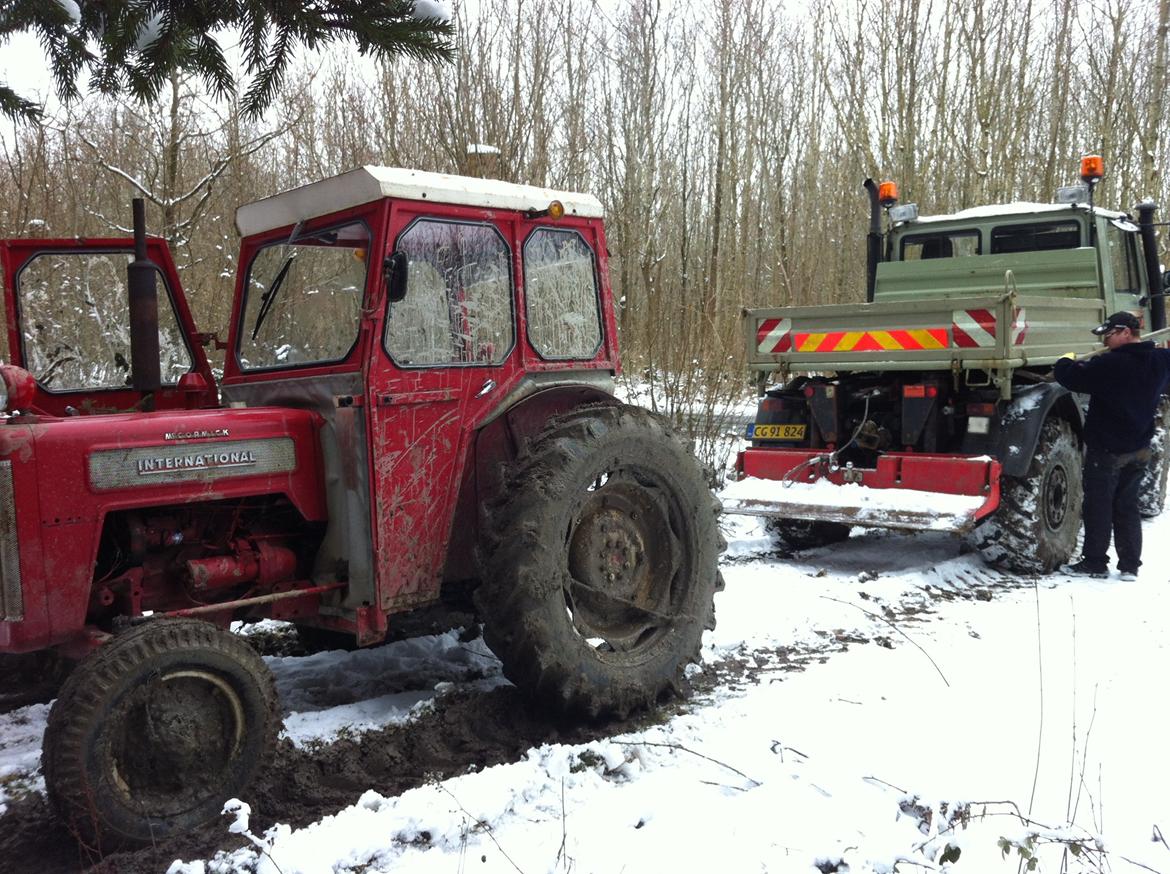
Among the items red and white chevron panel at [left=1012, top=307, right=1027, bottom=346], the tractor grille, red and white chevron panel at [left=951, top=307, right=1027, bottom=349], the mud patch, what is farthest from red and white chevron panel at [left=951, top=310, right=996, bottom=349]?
the tractor grille

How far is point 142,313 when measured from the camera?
3957 millimetres

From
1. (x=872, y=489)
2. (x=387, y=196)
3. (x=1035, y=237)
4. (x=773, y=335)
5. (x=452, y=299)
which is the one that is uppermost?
(x=1035, y=237)

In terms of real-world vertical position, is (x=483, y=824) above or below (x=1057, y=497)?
below

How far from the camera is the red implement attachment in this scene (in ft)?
19.6

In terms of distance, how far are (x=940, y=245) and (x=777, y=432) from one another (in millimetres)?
2398

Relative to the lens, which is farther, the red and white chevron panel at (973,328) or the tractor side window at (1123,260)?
the tractor side window at (1123,260)

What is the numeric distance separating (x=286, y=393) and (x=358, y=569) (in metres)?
0.77

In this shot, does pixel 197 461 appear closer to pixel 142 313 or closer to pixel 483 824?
pixel 142 313

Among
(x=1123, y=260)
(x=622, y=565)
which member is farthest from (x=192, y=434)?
(x=1123, y=260)

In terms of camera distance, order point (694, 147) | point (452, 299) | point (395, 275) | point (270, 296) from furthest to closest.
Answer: point (694, 147) < point (270, 296) < point (452, 299) < point (395, 275)

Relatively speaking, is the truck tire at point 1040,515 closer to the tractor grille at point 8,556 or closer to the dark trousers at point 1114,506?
the dark trousers at point 1114,506

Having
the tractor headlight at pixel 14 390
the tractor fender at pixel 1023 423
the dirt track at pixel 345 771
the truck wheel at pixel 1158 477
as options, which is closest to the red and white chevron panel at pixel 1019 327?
the tractor fender at pixel 1023 423

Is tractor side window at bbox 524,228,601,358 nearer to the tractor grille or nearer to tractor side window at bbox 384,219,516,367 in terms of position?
tractor side window at bbox 384,219,516,367

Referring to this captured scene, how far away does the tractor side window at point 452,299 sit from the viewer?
143 inches
